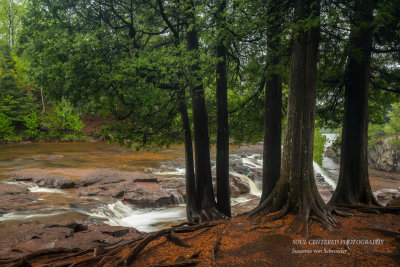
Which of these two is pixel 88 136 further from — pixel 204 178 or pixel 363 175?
pixel 363 175

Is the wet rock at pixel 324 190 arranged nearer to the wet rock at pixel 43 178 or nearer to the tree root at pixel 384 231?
the tree root at pixel 384 231

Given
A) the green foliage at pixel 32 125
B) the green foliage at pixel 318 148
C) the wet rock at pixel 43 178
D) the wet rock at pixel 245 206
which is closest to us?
the wet rock at pixel 245 206

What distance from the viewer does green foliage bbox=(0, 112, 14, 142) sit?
31750mm

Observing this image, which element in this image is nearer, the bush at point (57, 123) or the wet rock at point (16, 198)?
the wet rock at point (16, 198)

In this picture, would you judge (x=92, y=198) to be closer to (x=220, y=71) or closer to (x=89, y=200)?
(x=89, y=200)

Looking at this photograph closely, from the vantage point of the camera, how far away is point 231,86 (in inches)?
448

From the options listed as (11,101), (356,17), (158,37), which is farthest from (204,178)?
(11,101)

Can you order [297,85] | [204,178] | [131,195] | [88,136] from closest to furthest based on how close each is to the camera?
[297,85], [204,178], [131,195], [88,136]

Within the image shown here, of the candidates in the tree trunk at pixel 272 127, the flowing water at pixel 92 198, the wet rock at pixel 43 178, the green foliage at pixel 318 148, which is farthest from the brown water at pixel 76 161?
the green foliage at pixel 318 148

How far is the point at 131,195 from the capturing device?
43.5 feet

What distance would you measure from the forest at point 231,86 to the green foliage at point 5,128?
29.0 meters

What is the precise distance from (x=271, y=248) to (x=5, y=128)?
36.3m

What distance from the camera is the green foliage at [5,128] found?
31.8 m

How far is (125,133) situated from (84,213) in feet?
13.1
